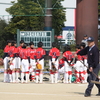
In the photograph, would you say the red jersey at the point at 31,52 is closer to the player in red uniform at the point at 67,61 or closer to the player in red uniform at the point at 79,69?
the player in red uniform at the point at 67,61

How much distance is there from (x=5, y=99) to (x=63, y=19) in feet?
140

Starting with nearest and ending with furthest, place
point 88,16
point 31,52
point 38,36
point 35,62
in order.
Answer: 1. point 31,52
2. point 35,62
3. point 38,36
4. point 88,16

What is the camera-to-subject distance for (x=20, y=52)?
18203 mm

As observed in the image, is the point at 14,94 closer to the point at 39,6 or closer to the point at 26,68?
the point at 26,68

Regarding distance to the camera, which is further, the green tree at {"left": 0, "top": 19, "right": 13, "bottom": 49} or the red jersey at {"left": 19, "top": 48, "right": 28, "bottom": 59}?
the green tree at {"left": 0, "top": 19, "right": 13, "bottom": 49}

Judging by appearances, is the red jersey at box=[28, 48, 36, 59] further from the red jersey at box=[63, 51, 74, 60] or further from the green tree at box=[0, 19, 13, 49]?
the green tree at box=[0, 19, 13, 49]

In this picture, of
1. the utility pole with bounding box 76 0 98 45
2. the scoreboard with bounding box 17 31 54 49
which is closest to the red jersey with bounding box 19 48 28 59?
the scoreboard with bounding box 17 31 54 49

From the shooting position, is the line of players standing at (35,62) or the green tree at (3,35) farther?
the green tree at (3,35)

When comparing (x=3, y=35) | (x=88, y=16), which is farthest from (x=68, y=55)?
(x=3, y=35)

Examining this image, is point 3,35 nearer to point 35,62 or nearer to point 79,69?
point 35,62

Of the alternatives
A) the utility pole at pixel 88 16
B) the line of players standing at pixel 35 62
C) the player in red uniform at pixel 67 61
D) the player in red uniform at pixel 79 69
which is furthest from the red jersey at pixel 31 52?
the utility pole at pixel 88 16

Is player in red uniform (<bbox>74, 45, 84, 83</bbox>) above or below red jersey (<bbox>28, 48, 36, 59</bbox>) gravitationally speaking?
below

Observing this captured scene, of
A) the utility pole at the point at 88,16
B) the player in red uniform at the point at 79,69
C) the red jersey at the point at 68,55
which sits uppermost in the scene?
the utility pole at the point at 88,16

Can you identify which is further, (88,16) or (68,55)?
(88,16)
